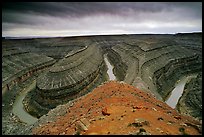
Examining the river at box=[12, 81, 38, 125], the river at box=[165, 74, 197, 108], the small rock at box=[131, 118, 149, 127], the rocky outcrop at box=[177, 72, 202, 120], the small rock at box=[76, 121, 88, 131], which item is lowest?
the river at box=[12, 81, 38, 125]

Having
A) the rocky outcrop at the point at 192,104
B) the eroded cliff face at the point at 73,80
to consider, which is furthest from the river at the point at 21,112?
the rocky outcrop at the point at 192,104

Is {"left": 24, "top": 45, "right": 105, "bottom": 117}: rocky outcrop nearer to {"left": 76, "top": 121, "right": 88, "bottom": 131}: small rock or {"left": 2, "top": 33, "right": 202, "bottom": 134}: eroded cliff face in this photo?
{"left": 2, "top": 33, "right": 202, "bottom": 134}: eroded cliff face

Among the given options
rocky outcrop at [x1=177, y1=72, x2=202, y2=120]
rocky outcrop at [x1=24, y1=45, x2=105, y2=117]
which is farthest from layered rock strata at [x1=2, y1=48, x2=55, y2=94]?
rocky outcrop at [x1=177, y1=72, x2=202, y2=120]

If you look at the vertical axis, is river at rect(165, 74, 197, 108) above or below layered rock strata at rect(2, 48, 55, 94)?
below

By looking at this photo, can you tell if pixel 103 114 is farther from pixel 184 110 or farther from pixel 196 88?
pixel 196 88

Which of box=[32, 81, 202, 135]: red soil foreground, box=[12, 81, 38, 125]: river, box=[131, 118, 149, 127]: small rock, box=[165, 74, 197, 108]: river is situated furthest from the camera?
box=[165, 74, 197, 108]: river

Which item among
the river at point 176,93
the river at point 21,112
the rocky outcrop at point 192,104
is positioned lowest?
the river at point 21,112

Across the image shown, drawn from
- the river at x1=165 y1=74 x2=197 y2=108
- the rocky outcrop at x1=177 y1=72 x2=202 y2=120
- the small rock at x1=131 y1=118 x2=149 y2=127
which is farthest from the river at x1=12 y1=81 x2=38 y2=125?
the small rock at x1=131 y1=118 x2=149 y2=127

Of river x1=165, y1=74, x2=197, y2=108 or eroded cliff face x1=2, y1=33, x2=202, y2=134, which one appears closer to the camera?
eroded cliff face x1=2, y1=33, x2=202, y2=134

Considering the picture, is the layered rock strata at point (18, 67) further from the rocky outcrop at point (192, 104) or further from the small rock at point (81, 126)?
the small rock at point (81, 126)

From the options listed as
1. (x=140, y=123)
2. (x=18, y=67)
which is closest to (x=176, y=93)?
(x=18, y=67)

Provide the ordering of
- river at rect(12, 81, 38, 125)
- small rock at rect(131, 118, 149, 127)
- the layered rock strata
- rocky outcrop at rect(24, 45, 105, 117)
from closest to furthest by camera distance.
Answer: small rock at rect(131, 118, 149, 127), river at rect(12, 81, 38, 125), rocky outcrop at rect(24, 45, 105, 117), the layered rock strata

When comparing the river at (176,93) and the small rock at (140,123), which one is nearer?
the small rock at (140,123)

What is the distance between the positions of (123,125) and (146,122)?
1.29 m
